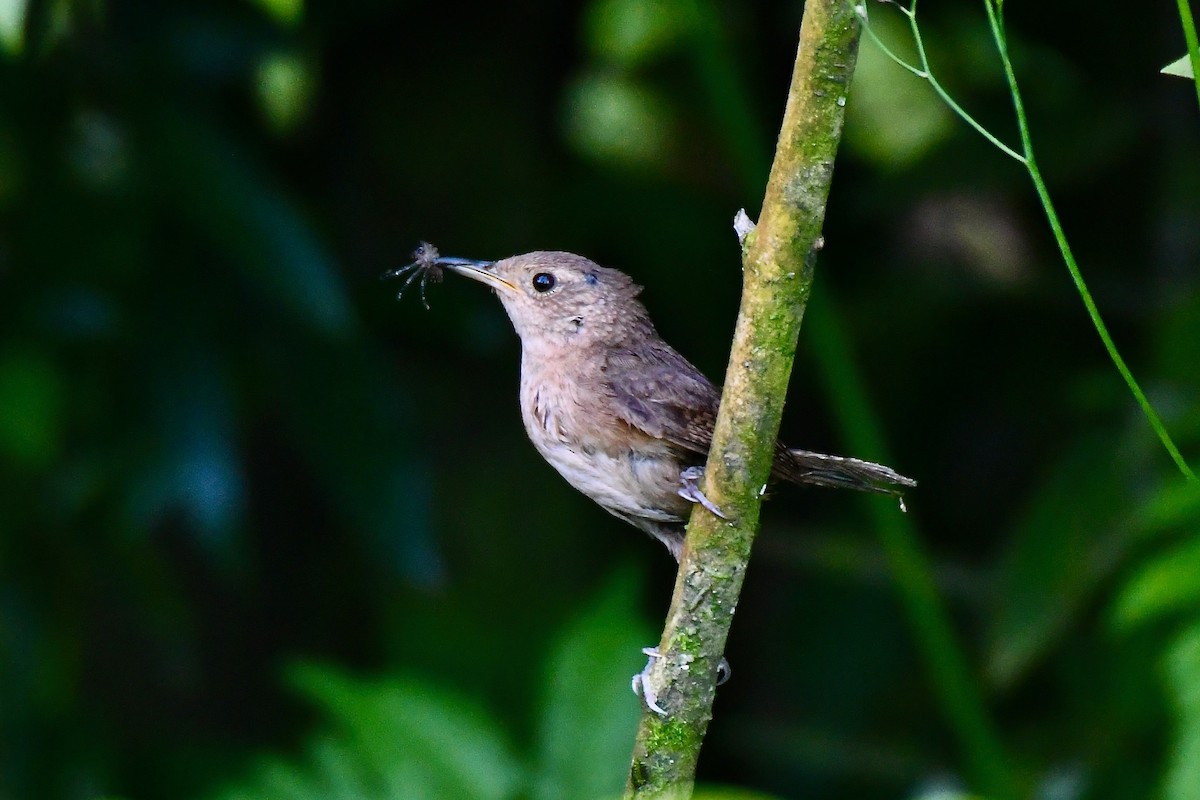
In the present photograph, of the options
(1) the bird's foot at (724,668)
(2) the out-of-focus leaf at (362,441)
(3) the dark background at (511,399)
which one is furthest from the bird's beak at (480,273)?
(2) the out-of-focus leaf at (362,441)

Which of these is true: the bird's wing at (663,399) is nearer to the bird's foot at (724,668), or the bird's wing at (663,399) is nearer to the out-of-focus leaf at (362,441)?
the bird's foot at (724,668)

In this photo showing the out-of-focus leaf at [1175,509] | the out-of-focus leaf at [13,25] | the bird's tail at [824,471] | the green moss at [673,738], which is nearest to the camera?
the green moss at [673,738]

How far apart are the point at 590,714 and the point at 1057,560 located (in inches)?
55.2

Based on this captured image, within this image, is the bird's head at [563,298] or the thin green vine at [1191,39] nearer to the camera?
the thin green vine at [1191,39]

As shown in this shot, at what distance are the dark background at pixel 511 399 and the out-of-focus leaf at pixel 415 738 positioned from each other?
0.01 m

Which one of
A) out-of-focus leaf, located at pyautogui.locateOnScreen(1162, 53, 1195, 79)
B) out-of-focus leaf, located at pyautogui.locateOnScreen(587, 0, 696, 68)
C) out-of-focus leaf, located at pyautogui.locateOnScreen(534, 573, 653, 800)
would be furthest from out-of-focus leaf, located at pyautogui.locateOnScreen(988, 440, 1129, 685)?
out-of-focus leaf, located at pyautogui.locateOnScreen(1162, 53, 1195, 79)

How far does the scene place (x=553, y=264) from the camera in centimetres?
278

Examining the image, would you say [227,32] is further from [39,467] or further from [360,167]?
[39,467]

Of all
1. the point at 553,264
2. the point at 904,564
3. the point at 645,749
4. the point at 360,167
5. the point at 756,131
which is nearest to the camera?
the point at 645,749

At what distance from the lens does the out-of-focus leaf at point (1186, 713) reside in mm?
2816

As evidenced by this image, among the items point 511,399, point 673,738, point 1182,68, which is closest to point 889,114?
point 511,399

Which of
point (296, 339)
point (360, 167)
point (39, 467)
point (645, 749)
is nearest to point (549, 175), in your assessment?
point (360, 167)

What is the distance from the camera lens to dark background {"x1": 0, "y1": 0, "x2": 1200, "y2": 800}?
3922 millimetres

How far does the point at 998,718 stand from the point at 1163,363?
65.5 inches
